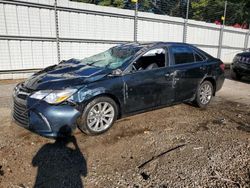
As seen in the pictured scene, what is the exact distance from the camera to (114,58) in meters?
4.93

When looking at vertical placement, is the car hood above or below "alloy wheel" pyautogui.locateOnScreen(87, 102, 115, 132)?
above

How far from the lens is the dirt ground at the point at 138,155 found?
2.94 meters

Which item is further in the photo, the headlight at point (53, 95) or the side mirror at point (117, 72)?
the side mirror at point (117, 72)

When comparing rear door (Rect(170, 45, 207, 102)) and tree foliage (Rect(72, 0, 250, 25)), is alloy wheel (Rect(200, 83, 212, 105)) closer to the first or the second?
rear door (Rect(170, 45, 207, 102))

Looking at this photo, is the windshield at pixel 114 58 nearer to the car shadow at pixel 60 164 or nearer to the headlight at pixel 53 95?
the headlight at pixel 53 95

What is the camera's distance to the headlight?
146 inches

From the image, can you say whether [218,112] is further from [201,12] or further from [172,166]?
[201,12]

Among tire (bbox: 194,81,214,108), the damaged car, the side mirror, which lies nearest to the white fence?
the damaged car

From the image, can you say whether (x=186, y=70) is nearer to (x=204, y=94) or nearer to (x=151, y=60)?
(x=151, y=60)

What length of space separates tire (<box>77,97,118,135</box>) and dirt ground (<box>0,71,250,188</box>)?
136 mm

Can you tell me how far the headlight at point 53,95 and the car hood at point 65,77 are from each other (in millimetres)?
86

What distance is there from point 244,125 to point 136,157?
2514mm

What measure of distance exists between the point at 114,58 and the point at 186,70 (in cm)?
155

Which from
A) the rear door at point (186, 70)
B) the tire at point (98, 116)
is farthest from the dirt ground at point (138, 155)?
the rear door at point (186, 70)
